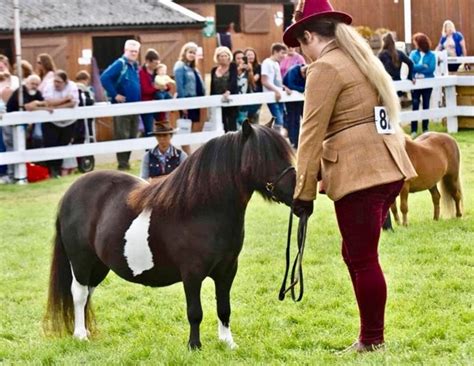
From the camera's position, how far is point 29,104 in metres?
14.6

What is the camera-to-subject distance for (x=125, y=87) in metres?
15.7

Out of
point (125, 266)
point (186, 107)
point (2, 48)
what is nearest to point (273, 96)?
point (186, 107)

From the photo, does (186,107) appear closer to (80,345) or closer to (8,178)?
(8,178)

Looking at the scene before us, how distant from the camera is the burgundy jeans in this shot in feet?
17.5

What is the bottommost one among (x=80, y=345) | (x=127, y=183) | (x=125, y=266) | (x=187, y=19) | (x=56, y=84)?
(x=80, y=345)

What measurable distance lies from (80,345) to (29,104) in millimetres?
8903

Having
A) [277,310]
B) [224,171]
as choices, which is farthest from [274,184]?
[277,310]

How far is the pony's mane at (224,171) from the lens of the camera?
18.3 ft

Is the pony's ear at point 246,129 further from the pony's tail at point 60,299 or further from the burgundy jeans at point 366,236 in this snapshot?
the pony's tail at point 60,299

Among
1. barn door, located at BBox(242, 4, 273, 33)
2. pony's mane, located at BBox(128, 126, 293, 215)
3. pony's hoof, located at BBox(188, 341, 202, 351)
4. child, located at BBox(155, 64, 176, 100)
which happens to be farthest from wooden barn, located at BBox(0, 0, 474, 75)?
pony's hoof, located at BBox(188, 341, 202, 351)

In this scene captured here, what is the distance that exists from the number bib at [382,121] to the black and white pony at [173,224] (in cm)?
56

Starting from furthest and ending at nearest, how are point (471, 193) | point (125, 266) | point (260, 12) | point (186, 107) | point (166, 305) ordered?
1. point (260, 12)
2. point (186, 107)
3. point (471, 193)
4. point (166, 305)
5. point (125, 266)

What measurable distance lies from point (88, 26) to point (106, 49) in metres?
3.56

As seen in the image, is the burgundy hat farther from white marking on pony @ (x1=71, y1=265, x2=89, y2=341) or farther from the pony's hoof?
white marking on pony @ (x1=71, y1=265, x2=89, y2=341)
